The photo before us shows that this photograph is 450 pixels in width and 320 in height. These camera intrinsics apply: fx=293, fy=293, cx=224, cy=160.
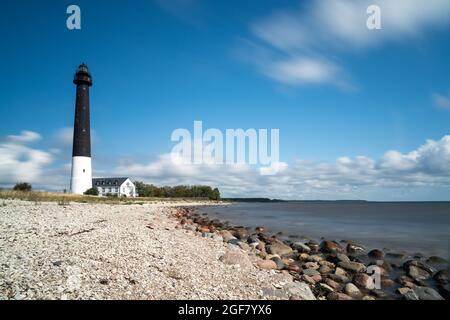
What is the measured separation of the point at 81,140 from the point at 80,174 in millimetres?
5148

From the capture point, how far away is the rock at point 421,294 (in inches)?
346

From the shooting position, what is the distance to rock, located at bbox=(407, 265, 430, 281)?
1124 centimetres

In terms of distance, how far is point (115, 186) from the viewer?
79938 millimetres

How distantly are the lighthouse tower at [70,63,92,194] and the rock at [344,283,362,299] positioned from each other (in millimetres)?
43358

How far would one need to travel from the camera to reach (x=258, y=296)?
6996mm

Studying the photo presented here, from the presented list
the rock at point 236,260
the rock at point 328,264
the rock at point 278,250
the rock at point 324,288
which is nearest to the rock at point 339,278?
the rock at point 324,288

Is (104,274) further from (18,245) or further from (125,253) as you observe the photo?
(18,245)

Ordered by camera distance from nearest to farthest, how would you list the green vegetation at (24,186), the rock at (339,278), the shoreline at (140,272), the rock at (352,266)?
the shoreline at (140,272), the rock at (339,278), the rock at (352,266), the green vegetation at (24,186)

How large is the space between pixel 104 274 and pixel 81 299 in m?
1.30

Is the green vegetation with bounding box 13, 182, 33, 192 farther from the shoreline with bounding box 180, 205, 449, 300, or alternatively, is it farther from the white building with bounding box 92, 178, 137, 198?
the shoreline with bounding box 180, 205, 449, 300

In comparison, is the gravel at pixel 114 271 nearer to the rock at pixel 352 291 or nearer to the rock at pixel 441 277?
the rock at pixel 352 291

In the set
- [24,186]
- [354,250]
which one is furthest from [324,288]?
[24,186]
